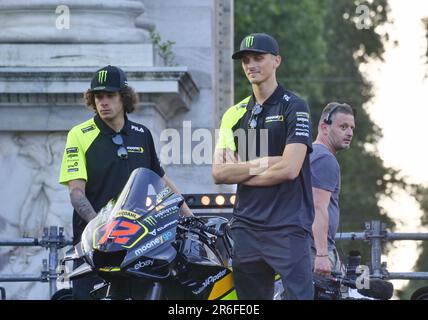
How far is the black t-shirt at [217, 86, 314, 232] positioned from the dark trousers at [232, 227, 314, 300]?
0.06 metres

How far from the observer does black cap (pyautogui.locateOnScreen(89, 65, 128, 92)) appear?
1249 centimetres

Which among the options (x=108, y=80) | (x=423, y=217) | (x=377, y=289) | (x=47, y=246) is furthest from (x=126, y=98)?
(x=423, y=217)

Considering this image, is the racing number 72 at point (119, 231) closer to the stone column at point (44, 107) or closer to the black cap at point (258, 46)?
the black cap at point (258, 46)

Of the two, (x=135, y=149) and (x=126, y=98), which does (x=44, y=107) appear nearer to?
(x=126, y=98)

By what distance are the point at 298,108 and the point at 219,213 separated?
276cm

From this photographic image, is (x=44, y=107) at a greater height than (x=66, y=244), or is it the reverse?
(x=44, y=107)

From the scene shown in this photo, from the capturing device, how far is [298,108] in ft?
37.5

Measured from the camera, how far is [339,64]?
5878 centimetres

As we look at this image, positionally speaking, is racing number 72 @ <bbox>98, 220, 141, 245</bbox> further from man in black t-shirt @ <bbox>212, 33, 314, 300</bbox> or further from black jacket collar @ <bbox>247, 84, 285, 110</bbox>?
black jacket collar @ <bbox>247, 84, 285, 110</bbox>

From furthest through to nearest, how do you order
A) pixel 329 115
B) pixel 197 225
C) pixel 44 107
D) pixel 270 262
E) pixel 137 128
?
pixel 44 107
pixel 329 115
pixel 137 128
pixel 197 225
pixel 270 262

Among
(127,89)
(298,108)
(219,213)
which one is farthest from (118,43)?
(298,108)

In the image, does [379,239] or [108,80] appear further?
[379,239]

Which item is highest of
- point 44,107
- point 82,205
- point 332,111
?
point 44,107

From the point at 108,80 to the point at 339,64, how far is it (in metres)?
46.5
